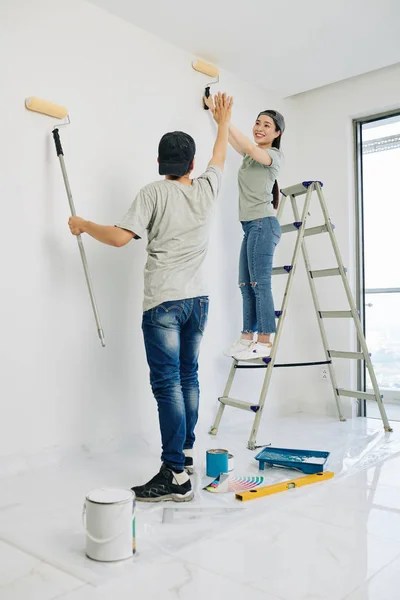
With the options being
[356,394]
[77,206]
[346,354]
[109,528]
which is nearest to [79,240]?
[77,206]

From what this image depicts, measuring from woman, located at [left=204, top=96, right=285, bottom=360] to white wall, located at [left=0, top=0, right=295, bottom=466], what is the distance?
1.63 ft

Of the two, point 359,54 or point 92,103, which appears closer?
point 92,103

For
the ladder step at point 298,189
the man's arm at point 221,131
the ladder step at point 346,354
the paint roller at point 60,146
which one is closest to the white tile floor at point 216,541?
the paint roller at point 60,146

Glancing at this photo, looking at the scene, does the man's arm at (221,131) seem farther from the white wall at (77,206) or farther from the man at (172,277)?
the white wall at (77,206)

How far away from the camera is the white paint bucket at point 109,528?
1560mm

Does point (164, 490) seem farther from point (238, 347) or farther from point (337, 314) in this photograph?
point (337, 314)

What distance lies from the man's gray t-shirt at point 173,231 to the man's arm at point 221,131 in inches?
5.6

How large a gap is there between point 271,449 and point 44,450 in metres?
1.06

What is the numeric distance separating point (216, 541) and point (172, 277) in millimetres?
1002

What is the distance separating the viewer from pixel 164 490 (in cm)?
209

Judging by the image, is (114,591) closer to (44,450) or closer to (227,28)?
(44,450)

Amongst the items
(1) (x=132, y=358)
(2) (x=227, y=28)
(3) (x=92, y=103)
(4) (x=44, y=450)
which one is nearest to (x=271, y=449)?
(1) (x=132, y=358)

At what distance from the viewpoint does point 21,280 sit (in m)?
2.49

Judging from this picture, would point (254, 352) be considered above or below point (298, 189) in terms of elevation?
below
